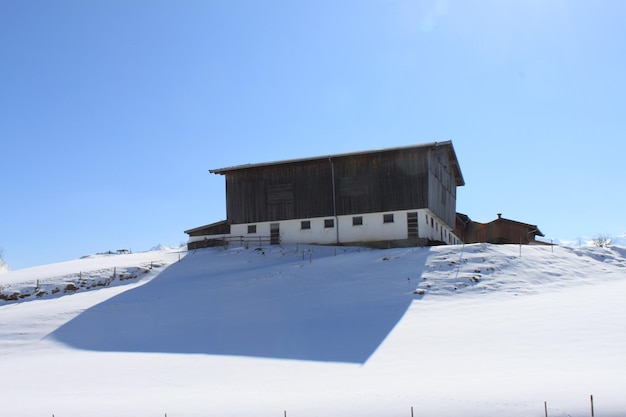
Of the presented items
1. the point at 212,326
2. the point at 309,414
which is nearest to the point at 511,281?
the point at 212,326

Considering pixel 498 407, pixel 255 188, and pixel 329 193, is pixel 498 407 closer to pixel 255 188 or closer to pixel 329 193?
pixel 329 193

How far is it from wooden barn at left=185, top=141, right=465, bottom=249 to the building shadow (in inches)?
176

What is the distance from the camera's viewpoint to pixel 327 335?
24953 millimetres

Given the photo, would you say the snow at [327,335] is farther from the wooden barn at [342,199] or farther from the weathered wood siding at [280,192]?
the weathered wood siding at [280,192]

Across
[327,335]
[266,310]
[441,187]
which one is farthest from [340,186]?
[327,335]

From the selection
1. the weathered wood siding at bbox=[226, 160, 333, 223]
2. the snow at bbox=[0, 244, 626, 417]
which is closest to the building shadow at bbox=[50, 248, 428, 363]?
the snow at bbox=[0, 244, 626, 417]

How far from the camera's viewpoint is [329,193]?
149ft

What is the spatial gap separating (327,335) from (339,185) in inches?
848

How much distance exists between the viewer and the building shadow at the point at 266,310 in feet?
80.3

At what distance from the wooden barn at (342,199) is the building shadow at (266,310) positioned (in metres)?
4.48

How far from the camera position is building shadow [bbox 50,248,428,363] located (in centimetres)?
2448

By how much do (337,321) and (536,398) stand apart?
12.5 m

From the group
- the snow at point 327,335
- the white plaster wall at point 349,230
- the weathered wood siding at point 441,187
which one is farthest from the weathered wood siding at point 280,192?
the weathered wood siding at point 441,187

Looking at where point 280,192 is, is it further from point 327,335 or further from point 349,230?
point 327,335
